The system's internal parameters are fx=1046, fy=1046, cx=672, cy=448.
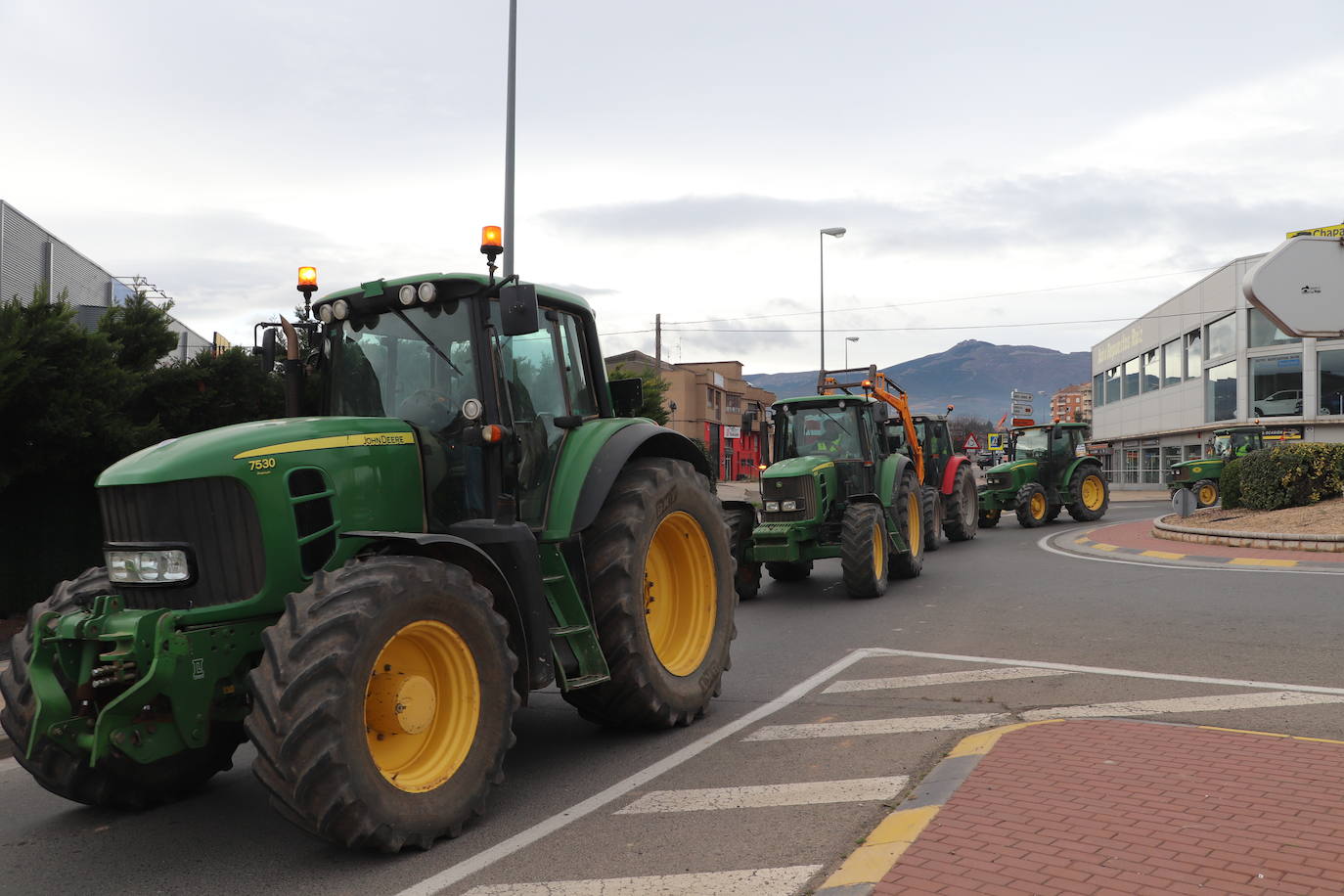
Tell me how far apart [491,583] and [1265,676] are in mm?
5814

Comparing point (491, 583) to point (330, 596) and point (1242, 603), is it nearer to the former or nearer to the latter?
point (330, 596)

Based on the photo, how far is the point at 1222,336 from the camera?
155 feet

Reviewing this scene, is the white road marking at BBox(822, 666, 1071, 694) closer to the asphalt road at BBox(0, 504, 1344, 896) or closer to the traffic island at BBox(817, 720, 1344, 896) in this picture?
the asphalt road at BBox(0, 504, 1344, 896)

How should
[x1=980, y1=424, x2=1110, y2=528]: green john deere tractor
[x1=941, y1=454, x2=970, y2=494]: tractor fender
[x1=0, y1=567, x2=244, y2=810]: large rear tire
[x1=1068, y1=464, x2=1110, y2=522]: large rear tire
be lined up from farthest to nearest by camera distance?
[x1=1068, y1=464, x2=1110, y2=522]: large rear tire < [x1=980, y1=424, x2=1110, y2=528]: green john deere tractor < [x1=941, y1=454, x2=970, y2=494]: tractor fender < [x1=0, y1=567, x2=244, y2=810]: large rear tire

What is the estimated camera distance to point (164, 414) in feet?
38.9


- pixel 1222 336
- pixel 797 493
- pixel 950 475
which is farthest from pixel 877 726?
pixel 1222 336

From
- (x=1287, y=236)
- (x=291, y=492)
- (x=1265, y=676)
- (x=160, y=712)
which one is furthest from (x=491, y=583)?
(x=1287, y=236)

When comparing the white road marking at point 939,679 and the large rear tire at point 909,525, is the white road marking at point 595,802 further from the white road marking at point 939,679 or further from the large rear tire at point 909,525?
the large rear tire at point 909,525

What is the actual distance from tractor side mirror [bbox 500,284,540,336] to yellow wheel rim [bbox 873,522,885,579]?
25.9ft

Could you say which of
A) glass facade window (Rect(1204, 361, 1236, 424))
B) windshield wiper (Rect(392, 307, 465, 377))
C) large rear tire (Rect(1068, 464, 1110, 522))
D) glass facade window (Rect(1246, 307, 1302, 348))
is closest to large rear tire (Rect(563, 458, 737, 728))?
windshield wiper (Rect(392, 307, 465, 377))

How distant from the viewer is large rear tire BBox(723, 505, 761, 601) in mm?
12180

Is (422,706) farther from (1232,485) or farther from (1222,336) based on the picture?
(1222,336)

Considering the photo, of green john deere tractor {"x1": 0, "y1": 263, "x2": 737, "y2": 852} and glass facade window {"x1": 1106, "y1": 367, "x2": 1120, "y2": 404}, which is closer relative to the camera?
green john deere tractor {"x1": 0, "y1": 263, "x2": 737, "y2": 852}

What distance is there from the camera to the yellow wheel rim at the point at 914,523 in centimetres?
1449
